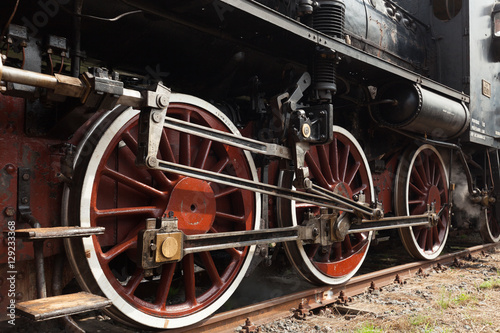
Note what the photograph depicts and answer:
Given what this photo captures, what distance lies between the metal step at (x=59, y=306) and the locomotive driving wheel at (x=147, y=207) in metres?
0.29

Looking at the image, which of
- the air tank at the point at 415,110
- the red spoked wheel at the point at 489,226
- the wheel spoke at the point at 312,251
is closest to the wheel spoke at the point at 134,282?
the wheel spoke at the point at 312,251

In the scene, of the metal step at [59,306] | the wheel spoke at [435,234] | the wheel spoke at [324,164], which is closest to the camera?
the metal step at [59,306]

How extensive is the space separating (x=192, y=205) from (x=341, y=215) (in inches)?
49.3

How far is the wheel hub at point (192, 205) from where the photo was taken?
243 centimetres

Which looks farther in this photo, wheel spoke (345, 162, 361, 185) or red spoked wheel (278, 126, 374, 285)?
wheel spoke (345, 162, 361, 185)

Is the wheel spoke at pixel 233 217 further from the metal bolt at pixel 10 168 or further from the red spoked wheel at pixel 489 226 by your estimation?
the red spoked wheel at pixel 489 226

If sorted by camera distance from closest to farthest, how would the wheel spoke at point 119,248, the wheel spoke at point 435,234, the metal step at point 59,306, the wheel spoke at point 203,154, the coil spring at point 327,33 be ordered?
1. the metal step at point 59,306
2. the wheel spoke at point 119,248
3. the wheel spoke at point 203,154
4. the coil spring at point 327,33
5. the wheel spoke at point 435,234

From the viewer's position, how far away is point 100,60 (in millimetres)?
2625

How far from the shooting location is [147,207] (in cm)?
236

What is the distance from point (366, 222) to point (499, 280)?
4.85 ft

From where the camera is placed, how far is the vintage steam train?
197cm

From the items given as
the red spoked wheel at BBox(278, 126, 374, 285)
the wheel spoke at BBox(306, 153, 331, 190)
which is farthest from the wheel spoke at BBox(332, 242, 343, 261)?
the wheel spoke at BBox(306, 153, 331, 190)

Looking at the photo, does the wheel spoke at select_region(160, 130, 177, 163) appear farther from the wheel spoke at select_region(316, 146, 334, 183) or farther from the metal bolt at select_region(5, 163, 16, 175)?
the wheel spoke at select_region(316, 146, 334, 183)

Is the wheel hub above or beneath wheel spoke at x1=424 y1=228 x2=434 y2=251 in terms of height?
above
